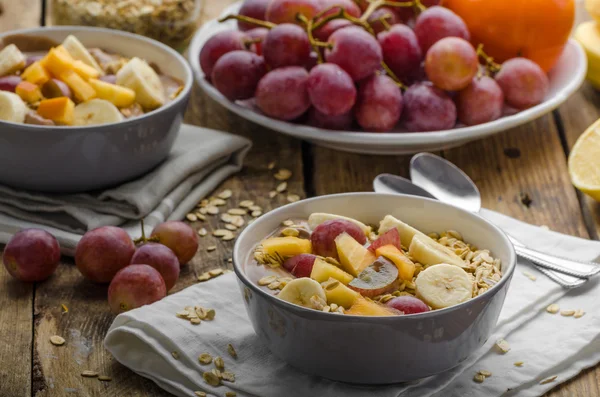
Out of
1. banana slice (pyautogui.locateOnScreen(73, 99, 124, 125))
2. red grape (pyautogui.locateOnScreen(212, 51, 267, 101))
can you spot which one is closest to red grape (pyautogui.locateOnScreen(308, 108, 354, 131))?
red grape (pyautogui.locateOnScreen(212, 51, 267, 101))

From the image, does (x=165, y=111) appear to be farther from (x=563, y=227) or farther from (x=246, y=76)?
(x=563, y=227)

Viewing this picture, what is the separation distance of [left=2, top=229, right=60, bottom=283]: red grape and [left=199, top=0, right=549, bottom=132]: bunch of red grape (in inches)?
18.3

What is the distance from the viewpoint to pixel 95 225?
4.22 ft

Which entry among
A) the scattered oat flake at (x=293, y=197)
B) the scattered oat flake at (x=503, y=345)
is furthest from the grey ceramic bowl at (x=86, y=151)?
the scattered oat flake at (x=503, y=345)

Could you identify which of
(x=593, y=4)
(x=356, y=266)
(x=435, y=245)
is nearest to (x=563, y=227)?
(x=435, y=245)

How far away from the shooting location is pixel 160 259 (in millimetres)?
1133

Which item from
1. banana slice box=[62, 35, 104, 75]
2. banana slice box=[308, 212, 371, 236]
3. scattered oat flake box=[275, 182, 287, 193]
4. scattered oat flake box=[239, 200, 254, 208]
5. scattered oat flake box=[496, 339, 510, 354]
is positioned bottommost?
scattered oat flake box=[239, 200, 254, 208]

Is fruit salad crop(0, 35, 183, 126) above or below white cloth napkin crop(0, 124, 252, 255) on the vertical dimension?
above

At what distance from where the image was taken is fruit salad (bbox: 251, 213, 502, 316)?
2.99 ft

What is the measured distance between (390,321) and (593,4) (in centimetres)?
116

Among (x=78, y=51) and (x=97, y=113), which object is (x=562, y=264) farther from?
(x=78, y=51)

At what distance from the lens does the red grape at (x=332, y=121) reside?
1461mm

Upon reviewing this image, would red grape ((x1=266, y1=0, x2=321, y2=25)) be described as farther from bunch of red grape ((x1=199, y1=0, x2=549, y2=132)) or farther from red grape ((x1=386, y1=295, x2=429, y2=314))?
red grape ((x1=386, y1=295, x2=429, y2=314))

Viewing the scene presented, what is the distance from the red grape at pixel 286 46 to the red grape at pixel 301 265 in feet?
1.79
